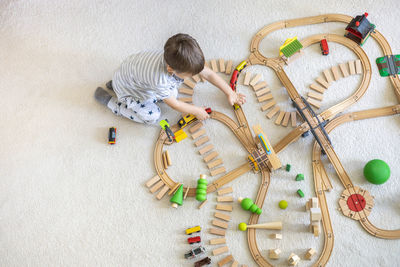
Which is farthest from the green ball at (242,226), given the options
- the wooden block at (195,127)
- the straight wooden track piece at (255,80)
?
the straight wooden track piece at (255,80)

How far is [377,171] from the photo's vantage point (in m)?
1.70

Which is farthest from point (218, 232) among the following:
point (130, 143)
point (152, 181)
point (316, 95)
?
point (316, 95)

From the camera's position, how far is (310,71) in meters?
1.98

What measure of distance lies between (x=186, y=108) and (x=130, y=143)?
0.41 metres

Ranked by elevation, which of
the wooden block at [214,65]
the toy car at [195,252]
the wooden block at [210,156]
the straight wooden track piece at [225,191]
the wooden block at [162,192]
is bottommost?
the toy car at [195,252]

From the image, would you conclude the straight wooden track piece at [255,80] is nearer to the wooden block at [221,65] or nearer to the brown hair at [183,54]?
the wooden block at [221,65]

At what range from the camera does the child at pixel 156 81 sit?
143 centimetres

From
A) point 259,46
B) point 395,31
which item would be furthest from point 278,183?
point 395,31

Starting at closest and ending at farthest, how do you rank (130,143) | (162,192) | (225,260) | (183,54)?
(183,54) < (225,260) < (162,192) < (130,143)

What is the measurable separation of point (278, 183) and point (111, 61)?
125 cm

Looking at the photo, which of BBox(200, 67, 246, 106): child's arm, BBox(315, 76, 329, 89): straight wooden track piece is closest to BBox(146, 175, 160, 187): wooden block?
BBox(200, 67, 246, 106): child's arm

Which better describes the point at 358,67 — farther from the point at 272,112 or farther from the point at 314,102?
the point at 272,112

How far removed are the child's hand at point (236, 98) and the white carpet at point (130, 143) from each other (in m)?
0.07

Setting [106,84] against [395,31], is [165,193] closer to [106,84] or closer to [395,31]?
[106,84]
